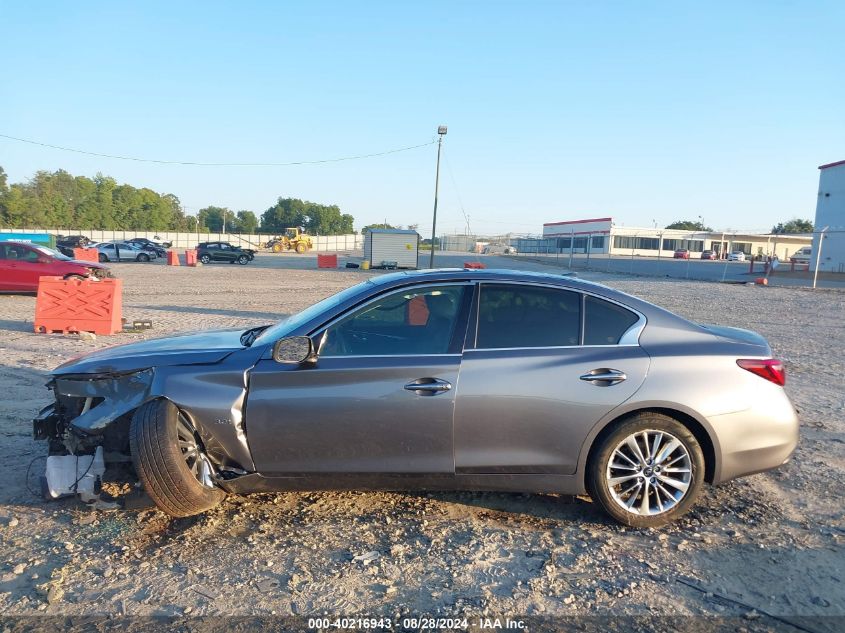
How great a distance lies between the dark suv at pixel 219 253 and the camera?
4225 cm

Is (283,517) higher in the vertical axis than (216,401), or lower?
lower

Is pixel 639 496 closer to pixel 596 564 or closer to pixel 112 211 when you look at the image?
pixel 596 564

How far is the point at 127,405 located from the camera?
3822 millimetres

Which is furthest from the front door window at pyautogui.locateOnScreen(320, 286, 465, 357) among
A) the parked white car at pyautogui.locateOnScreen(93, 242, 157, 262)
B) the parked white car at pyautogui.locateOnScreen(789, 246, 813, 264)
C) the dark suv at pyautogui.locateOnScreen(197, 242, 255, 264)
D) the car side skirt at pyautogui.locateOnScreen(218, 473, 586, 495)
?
the parked white car at pyautogui.locateOnScreen(789, 246, 813, 264)

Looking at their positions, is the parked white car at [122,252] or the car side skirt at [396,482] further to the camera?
the parked white car at [122,252]

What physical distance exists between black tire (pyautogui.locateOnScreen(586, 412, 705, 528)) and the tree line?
94.3 meters

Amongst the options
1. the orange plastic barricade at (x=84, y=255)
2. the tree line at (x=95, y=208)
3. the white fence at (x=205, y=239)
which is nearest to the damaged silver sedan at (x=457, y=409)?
the orange plastic barricade at (x=84, y=255)

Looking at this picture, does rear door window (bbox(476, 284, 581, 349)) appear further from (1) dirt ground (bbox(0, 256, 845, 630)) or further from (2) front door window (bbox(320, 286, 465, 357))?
(1) dirt ground (bbox(0, 256, 845, 630))

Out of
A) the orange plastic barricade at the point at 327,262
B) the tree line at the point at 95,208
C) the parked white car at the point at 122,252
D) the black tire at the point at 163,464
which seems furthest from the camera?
the tree line at the point at 95,208

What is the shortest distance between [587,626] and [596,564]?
59 cm

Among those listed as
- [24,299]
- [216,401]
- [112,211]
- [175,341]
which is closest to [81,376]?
[175,341]

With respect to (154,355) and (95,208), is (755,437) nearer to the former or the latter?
(154,355)

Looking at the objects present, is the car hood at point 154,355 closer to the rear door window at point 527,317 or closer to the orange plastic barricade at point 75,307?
the rear door window at point 527,317

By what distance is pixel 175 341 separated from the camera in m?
4.40
